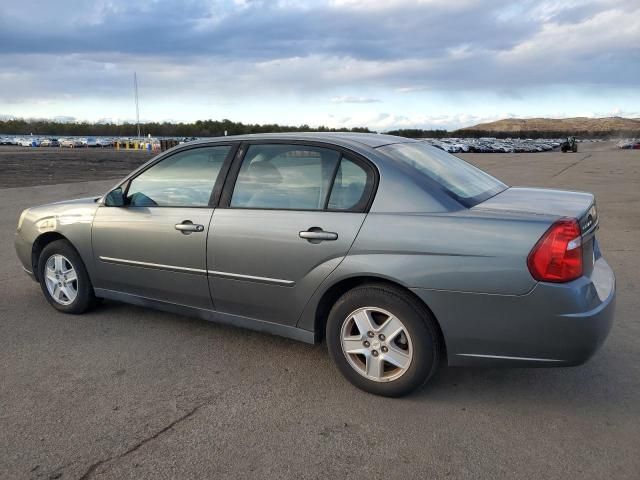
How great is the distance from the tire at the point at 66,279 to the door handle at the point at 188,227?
50.3 inches

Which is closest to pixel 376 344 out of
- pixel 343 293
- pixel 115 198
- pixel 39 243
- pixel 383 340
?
pixel 383 340

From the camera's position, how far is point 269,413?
10.4ft

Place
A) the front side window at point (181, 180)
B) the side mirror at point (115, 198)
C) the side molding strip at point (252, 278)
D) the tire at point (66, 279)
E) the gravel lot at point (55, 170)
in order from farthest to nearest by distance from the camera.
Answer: the gravel lot at point (55, 170)
the tire at point (66, 279)
the side mirror at point (115, 198)
the front side window at point (181, 180)
the side molding strip at point (252, 278)

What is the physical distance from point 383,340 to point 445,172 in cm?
124

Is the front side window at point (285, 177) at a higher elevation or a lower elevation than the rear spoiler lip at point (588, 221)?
higher

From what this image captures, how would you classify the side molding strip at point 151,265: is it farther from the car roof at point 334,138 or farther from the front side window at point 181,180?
the car roof at point 334,138

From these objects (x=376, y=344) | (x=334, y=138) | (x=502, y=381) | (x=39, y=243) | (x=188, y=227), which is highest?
(x=334, y=138)

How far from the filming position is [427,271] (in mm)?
3070

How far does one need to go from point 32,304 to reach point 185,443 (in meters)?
3.04

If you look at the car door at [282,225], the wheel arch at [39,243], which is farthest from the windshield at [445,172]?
the wheel arch at [39,243]

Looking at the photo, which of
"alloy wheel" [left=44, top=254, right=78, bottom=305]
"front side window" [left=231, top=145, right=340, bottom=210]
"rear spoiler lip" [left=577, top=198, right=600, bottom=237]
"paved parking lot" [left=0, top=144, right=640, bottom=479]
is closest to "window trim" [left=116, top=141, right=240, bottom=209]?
"front side window" [left=231, top=145, right=340, bottom=210]

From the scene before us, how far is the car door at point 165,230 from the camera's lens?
13.0 feet

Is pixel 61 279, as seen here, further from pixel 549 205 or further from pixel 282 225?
pixel 549 205

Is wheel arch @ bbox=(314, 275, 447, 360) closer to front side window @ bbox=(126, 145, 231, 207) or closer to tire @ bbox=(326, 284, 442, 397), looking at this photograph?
tire @ bbox=(326, 284, 442, 397)
